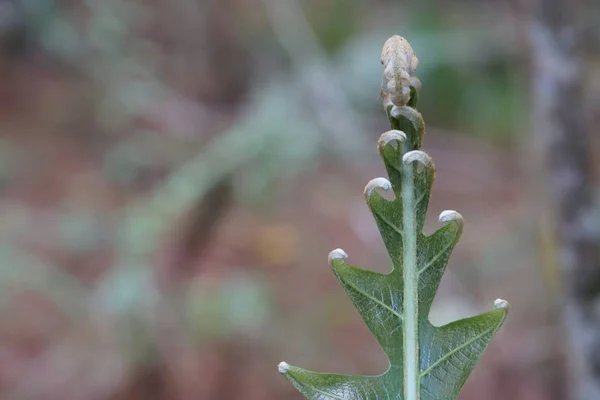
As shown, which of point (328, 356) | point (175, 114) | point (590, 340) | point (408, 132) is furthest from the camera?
point (175, 114)

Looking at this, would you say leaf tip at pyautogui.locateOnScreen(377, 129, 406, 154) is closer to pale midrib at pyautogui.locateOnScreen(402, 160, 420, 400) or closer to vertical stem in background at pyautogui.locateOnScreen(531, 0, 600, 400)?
pale midrib at pyautogui.locateOnScreen(402, 160, 420, 400)

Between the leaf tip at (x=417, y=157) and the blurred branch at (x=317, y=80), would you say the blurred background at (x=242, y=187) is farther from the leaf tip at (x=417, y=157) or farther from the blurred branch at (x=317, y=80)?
the leaf tip at (x=417, y=157)

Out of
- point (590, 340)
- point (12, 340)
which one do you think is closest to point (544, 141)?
point (590, 340)

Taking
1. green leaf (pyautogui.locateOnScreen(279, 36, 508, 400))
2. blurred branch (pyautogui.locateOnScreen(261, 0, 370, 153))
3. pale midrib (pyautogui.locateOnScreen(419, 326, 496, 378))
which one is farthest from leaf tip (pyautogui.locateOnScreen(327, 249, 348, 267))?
blurred branch (pyautogui.locateOnScreen(261, 0, 370, 153))

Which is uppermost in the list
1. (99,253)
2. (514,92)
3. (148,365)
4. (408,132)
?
(514,92)

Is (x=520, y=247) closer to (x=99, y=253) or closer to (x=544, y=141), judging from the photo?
(x=544, y=141)

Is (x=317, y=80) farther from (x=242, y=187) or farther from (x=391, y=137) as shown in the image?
(x=391, y=137)

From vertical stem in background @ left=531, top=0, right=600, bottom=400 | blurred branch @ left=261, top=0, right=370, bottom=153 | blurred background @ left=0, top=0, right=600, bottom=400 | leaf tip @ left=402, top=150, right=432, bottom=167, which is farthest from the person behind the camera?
blurred branch @ left=261, top=0, right=370, bottom=153

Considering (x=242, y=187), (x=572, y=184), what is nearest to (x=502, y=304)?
(x=572, y=184)
